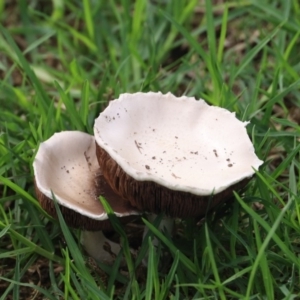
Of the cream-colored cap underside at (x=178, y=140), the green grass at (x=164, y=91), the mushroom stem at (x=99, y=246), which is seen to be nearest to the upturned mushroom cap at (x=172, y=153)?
the cream-colored cap underside at (x=178, y=140)

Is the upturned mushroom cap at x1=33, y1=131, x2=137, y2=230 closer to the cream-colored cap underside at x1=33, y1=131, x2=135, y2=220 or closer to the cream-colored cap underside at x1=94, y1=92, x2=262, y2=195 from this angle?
the cream-colored cap underside at x1=33, y1=131, x2=135, y2=220

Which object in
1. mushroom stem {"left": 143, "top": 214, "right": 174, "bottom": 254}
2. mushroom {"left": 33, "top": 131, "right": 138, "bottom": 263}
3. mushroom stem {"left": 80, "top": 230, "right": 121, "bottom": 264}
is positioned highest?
mushroom {"left": 33, "top": 131, "right": 138, "bottom": 263}

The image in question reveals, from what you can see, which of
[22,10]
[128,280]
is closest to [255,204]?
[128,280]

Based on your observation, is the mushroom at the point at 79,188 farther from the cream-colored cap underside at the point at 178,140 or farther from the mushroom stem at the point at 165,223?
the cream-colored cap underside at the point at 178,140

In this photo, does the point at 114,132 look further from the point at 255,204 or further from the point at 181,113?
the point at 255,204

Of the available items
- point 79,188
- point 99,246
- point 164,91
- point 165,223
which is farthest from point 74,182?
point 164,91

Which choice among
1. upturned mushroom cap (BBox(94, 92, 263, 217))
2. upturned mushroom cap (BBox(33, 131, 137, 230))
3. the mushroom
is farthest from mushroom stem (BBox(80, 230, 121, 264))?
upturned mushroom cap (BBox(94, 92, 263, 217))

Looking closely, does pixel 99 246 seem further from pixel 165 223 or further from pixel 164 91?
pixel 164 91
